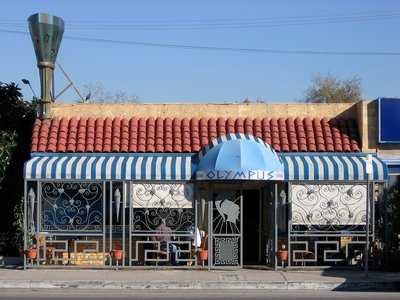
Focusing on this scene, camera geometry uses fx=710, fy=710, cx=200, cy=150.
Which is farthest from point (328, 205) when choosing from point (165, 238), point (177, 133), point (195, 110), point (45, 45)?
point (45, 45)

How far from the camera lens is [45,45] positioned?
20.9 m

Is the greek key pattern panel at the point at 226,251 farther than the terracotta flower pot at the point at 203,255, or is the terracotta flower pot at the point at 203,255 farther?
the greek key pattern panel at the point at 226,251

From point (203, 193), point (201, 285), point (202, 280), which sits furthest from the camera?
point (203, 193)

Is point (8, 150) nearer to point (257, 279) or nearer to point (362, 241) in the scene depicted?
point (257, 279)

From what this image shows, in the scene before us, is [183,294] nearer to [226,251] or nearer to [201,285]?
[201,285]

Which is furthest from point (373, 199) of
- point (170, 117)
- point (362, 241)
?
point (170, 117)

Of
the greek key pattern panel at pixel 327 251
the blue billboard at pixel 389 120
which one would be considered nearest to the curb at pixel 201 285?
the greek key pattern panel at pixel 327 251

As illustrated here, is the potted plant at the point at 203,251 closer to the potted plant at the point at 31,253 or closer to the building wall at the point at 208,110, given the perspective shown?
the building wall at the point at 208,110

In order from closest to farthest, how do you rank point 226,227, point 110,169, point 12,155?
1. point 110,169
2. point 226,227
3. point 12,155

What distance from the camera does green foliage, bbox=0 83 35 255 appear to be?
70.6 ft

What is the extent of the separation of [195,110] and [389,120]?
558 cm

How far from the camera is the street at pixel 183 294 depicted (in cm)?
1466

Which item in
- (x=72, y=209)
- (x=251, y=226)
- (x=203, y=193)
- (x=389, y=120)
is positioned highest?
(x=389, y=120)

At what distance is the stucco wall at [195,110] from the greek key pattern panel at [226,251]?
3.88 meters
